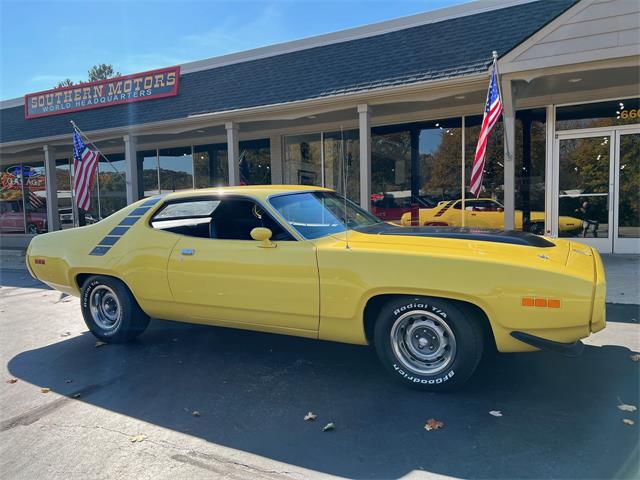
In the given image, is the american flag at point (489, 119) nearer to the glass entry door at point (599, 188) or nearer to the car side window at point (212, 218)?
the glass entry door at point (599, 188)

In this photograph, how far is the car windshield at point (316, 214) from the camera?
415cm

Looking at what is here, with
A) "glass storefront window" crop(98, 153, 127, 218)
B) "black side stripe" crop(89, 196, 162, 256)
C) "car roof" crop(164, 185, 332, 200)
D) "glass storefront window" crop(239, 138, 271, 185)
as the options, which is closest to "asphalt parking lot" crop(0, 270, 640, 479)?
"black side stripe" crop(89, 196, 162, 256)

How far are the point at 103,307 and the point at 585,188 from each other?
29.9 feet

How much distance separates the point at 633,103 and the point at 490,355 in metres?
7.58

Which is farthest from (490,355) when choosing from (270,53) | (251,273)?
(270,53)

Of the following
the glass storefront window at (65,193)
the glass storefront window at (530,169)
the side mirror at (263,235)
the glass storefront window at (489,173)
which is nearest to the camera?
the side mirror at (263,235)

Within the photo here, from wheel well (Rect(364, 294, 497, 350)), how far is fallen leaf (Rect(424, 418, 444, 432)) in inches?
30.7

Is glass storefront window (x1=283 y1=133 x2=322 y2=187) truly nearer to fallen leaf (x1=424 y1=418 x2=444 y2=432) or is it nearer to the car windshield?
the car windshield

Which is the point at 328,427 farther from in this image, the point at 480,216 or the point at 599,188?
the point at 599,188

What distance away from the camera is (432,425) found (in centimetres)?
309

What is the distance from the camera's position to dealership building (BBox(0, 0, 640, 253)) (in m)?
8.02

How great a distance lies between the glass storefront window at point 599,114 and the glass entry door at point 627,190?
262mm

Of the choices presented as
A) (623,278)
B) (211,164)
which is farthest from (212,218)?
(211,164)

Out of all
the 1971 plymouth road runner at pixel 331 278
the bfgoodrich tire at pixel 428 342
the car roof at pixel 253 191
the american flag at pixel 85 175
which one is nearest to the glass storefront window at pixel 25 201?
the american flag at pixel 85 175
